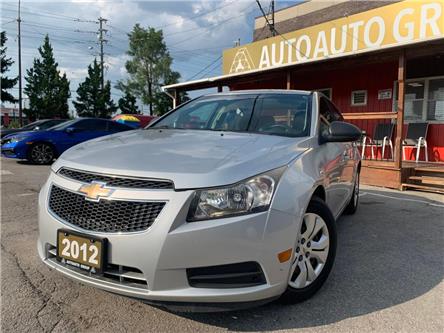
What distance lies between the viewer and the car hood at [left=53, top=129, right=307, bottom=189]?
2107mm

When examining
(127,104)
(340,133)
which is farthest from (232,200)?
(127,104)

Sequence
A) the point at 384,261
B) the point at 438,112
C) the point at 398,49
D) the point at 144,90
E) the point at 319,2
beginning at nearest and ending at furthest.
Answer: the point at 384,261 < the point at 398,49 < the point at 438,112 < the point at 319,2 < the point at 144,90

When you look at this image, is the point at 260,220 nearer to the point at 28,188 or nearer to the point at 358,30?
the point at 28,188

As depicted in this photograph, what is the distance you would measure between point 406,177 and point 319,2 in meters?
15.5

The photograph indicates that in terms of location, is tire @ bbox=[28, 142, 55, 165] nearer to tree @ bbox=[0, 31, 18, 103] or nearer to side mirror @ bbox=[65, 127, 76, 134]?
side mirror @ bbox=[65, 127, 76, 134]

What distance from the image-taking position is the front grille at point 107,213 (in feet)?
6.69

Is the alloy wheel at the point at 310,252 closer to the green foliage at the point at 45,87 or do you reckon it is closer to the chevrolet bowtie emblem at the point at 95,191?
the chevrolet bowtie emblem at the point at 95,191

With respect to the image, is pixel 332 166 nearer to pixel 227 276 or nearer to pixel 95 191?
pixel 227 276

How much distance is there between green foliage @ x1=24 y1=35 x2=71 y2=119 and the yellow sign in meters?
24.4

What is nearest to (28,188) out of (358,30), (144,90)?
(358,30)

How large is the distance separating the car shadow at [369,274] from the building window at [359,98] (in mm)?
6284

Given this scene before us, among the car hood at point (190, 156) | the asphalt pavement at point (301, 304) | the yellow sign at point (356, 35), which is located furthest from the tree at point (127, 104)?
the car hood at point (190, 156)

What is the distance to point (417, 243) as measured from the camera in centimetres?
406

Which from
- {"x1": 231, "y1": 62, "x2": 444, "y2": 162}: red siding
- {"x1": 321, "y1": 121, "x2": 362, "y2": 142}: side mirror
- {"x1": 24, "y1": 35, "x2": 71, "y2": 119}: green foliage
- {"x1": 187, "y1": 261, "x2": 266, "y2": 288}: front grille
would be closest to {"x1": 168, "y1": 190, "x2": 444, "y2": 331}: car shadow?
{"x1": 187, "y1": 261, "x2": 266, "y2": 288}: front grille
